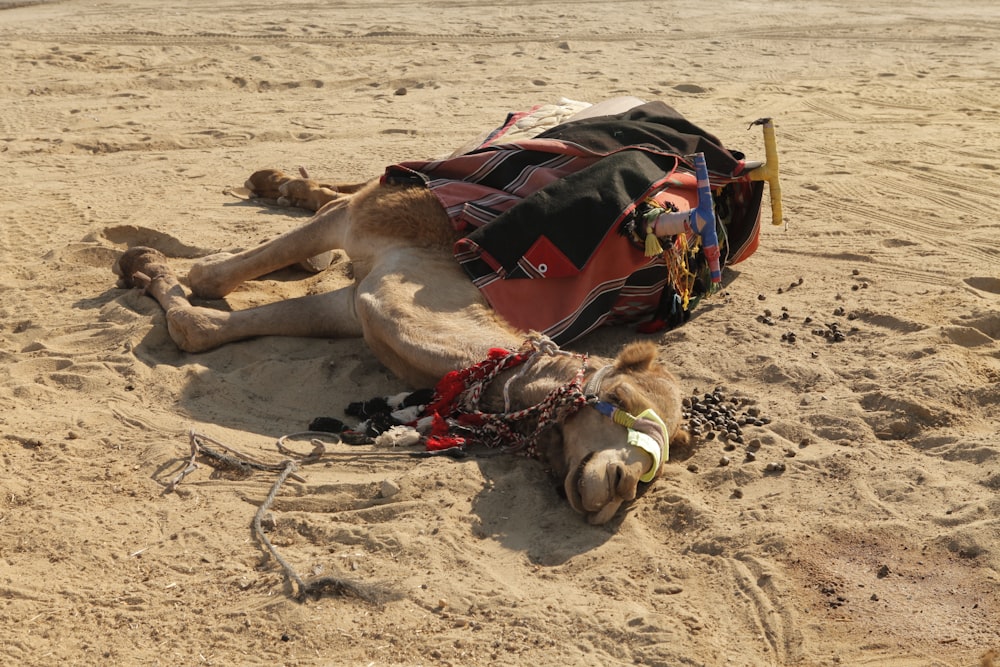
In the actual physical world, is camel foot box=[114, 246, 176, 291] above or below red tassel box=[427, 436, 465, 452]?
below

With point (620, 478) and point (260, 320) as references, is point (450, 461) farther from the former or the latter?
point (260, 320)

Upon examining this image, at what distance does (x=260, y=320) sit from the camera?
5336mm

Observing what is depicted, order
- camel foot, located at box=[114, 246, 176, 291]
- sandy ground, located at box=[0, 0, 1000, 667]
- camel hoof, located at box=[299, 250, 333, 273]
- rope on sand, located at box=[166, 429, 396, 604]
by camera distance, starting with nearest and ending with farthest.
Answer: sandy ground, located at box=[0, 0, 1000, 667], rope on sand, located at box=[166, 429, 396, 604], camel foot, located at box=[114, 246, 176, 291], camel hoof, located at box=[299, 250, 333, 273]

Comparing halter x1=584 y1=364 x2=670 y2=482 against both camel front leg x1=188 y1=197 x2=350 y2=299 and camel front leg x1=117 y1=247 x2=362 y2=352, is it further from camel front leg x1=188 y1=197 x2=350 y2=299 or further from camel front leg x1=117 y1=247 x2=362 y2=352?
camel front leg x1=188 y1=197 x2=350 y2=299

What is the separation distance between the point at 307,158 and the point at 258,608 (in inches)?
208

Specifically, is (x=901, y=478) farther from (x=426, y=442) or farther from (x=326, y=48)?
(x=326, y=48)

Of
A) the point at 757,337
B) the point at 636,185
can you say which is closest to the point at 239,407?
Result: the point at 636,185

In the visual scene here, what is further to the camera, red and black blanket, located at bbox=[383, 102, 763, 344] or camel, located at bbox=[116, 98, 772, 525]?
red and black blanket, located at bbox=[383, 102, 763, 344]

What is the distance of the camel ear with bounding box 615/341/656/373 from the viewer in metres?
3.96

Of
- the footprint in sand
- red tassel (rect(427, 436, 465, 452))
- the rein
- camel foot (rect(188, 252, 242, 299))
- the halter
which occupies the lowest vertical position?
the footprint in sand

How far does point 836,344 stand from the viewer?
5.35 metres

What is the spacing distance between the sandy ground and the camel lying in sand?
0.15 m

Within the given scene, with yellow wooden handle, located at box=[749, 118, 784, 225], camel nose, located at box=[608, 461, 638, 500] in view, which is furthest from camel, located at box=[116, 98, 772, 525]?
yellow wooden handle, located at box=[749, 118, 784, 225]

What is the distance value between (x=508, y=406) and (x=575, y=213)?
1.20 m
